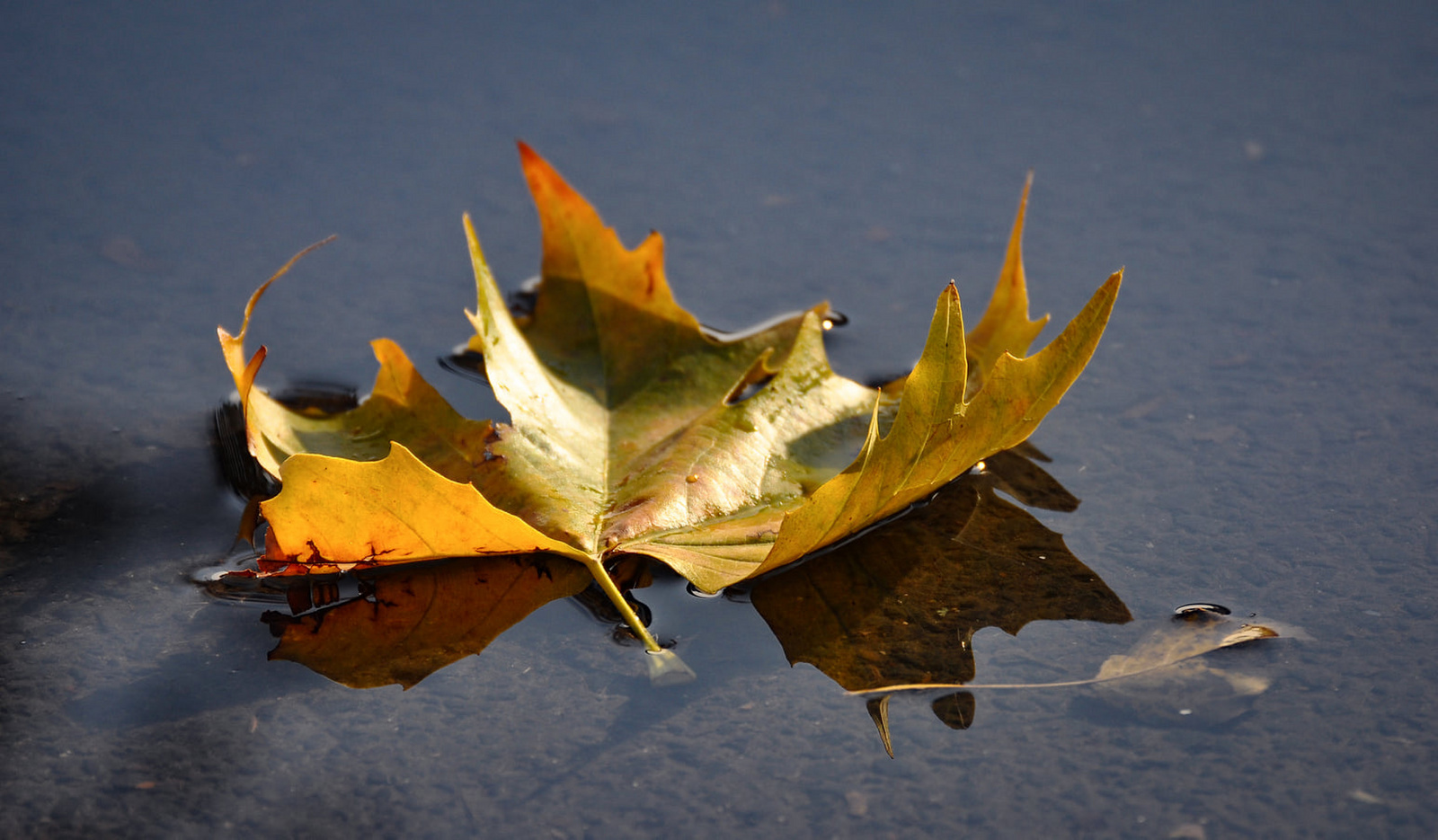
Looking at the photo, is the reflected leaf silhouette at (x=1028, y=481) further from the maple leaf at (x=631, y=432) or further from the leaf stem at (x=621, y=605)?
the leaf stem at (x=621, y=605)

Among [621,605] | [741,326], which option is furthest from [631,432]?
[741,326]

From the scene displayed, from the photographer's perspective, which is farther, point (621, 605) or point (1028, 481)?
point (1028, 481)

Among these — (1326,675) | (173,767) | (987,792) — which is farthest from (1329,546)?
(173,767)

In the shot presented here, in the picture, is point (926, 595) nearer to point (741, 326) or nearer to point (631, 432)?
point (631, 432)

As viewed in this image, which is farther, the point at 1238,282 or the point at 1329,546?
the point at 1238,282

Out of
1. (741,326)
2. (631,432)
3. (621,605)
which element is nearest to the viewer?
(621,605)

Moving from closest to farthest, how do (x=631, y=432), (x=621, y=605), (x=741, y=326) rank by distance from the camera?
(x=621, y=605), (x=631, y=432), (x=741, y=326)

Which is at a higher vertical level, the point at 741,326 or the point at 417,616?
the point at 741,326

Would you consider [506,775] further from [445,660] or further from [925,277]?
[925,277]
